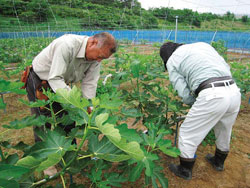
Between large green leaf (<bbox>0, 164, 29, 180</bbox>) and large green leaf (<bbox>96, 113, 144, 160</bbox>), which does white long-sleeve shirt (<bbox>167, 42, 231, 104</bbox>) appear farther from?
large green leaf (<bbox>0, 164, 29, 180</bbox>)

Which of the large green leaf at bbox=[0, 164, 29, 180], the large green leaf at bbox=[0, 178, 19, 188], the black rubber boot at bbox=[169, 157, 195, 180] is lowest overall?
the black rubber boot at bbox=[169, 157, 195, 180]

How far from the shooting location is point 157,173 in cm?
149

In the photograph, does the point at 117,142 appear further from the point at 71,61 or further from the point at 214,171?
the point at 214,171

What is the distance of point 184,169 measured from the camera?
2078mm

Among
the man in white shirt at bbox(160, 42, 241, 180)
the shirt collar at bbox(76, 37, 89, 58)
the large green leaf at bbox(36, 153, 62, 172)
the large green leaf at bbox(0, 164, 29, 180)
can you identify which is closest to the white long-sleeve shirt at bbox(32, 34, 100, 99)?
the shirt collar at bbox(76, 37, 89, 58)

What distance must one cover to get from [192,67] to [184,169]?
1085 millimetres

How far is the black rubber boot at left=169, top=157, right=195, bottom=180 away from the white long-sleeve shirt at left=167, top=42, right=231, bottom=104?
0.62 metres

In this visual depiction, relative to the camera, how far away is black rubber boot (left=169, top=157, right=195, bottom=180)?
6.66ft

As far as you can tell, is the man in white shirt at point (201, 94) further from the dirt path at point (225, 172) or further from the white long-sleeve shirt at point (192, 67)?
the dirt path at point (225, 172)

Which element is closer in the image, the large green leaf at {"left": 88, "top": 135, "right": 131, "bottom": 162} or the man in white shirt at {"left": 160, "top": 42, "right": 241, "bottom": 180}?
the large green leaf at {"left": 88, "top": 135, "right": 131, "bottom": 162}

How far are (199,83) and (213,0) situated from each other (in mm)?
8845

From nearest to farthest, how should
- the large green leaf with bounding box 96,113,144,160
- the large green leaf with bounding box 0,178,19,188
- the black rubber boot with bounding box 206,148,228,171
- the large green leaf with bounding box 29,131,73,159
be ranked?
the large green leaf with bounding box 0,178,19,188
the large green leaf with bounding box 96,113,144,160
the large green leaf with bounding box 29,131,73,159
the black rubber boot with bounding box 206,148,228,171

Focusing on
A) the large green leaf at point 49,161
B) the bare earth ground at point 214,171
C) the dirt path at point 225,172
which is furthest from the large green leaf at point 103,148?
the dirt path at point 225,172

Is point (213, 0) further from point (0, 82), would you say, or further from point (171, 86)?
point (0, 82)
